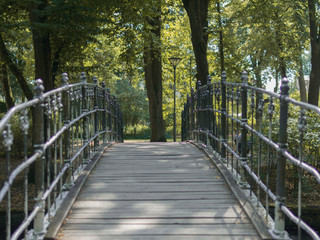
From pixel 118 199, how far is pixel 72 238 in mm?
1090

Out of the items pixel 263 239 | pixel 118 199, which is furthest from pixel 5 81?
pixel 263 239

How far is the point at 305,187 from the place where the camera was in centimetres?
1145

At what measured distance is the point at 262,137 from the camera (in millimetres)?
4121

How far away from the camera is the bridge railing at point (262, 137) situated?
11.6ft

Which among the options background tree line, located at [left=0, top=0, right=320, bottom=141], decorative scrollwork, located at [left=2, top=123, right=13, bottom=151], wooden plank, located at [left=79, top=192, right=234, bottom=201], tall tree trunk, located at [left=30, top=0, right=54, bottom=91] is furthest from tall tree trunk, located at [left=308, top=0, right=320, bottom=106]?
decorative scrollwork, located at [left=2, top=123, right=13, bottom=151]

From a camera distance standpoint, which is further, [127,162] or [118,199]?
[127,162]

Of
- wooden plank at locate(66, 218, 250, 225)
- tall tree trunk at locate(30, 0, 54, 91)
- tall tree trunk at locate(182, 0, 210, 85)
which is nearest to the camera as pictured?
wooden plank at locate(66, 218, 250, 225)

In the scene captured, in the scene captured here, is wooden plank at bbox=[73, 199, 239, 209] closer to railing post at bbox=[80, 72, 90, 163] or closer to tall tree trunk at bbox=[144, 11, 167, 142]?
railing post at bbox=[80, 72, 90, 163]

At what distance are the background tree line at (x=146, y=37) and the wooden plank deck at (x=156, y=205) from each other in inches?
199

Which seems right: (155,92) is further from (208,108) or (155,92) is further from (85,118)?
(85,118)

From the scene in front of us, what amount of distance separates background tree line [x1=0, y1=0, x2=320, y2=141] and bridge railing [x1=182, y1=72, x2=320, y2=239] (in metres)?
3.31

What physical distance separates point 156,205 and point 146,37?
10.8m

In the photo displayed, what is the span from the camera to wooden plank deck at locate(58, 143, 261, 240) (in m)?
3.84

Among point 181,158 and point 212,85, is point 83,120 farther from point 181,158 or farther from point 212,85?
point 212,85
